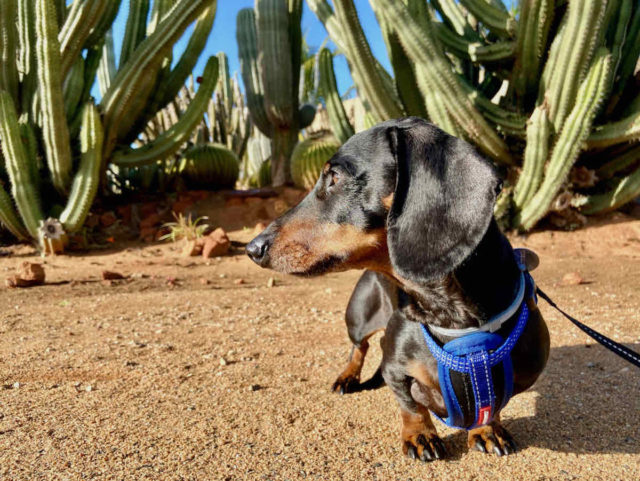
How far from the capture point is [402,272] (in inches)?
64.2

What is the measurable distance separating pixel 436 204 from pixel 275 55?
7.56 meters

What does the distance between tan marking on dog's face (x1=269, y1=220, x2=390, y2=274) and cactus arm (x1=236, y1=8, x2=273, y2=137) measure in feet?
25.3

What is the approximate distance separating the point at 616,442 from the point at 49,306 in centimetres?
407

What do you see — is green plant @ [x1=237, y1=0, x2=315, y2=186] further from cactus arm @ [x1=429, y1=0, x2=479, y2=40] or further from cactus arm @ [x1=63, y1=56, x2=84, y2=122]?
cactus arm @ [x1=63, y1=56, x2=84, y2=122]

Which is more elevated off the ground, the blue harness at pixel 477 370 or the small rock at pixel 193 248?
the blue harness at pixel 477 370

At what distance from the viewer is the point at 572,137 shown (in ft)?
17.7

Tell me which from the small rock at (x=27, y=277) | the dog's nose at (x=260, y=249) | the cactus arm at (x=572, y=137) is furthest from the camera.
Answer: the cactus arm at (x=572, y=137)

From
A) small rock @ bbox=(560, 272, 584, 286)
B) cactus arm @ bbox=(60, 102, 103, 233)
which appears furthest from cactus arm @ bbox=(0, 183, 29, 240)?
small rock @ bbox=(560, 272, 584, 286)

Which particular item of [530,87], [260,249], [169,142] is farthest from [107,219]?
[260,249]

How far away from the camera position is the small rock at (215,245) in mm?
6203

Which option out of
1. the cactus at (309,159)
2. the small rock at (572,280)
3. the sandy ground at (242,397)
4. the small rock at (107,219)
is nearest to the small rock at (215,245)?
the sandy ground at (242,397)

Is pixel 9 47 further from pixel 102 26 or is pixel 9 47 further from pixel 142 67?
pixel 142 67

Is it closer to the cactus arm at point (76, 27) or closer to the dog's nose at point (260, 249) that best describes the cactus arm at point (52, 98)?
the cactus arm at point (76, 27)

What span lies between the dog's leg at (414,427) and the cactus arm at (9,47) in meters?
6.35
